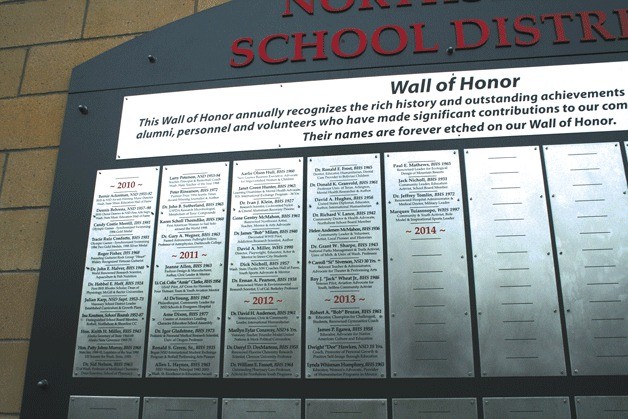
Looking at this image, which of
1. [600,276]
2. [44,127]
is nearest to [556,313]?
[600,276]

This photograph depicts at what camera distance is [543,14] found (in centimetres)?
280

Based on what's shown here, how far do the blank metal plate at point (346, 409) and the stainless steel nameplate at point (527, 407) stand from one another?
455 mm

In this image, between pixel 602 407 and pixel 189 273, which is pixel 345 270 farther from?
pixel 602 407

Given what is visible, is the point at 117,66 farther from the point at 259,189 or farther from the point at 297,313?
the point at 297,313

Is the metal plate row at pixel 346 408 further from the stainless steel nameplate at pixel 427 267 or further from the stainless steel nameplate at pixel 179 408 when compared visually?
the stainless steel nameplate at pixel 427 267

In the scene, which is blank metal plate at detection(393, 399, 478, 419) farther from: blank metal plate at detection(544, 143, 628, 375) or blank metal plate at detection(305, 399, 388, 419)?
blank metal plate at detection(544, 143, 628, 375)

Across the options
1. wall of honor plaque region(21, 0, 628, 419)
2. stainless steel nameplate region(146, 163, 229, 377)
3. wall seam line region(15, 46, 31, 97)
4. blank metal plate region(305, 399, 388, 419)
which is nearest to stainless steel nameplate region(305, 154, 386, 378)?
wall of honor plaque region(21, 0, 628, 419)

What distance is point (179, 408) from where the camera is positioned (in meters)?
2.40

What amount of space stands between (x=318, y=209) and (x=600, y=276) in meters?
1.32

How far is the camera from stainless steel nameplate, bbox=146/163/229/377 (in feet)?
8.04

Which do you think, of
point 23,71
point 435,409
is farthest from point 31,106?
point 435,409

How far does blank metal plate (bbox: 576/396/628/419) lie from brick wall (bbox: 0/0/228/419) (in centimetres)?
263

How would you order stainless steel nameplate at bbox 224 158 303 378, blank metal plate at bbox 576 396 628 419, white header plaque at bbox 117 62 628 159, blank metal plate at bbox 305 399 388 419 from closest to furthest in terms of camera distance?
blank metal plate at bbox 576 396 628 419 → blank metal plate at bbox 305 399 388 419 → stainless steel nameplate at bbox 224 158 303 378 → white header plaque at bbox 117 62 628 159

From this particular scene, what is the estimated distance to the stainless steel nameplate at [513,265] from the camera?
2.27m
